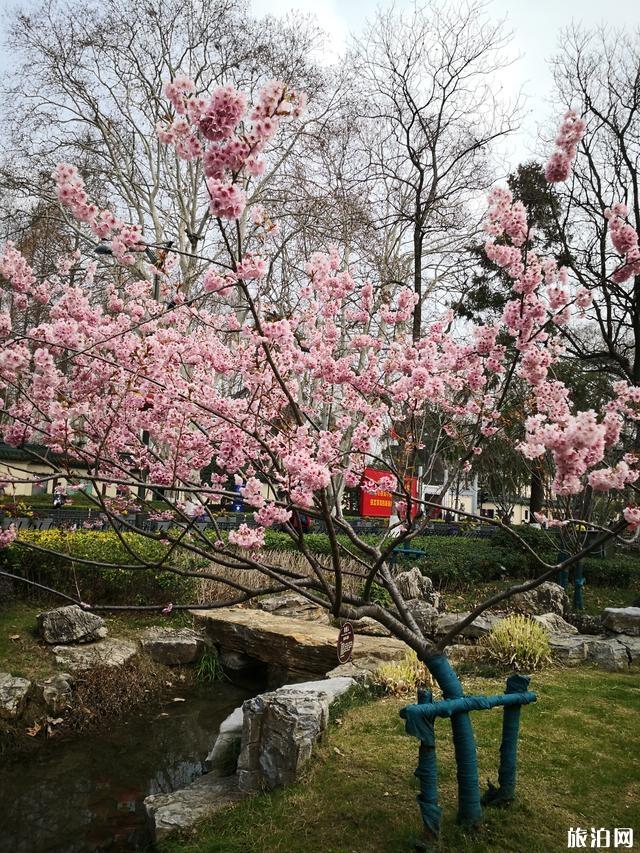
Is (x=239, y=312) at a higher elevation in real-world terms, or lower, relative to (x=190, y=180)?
lower

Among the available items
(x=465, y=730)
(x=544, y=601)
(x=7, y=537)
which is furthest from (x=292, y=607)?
(x=465, y=730)

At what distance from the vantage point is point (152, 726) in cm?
630

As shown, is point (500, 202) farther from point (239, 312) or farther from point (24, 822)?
point (239, 312)

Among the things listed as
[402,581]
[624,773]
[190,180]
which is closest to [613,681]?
[624,773]

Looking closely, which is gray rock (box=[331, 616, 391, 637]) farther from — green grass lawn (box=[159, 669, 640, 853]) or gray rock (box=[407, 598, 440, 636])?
green grass lawn (box=[159, 669, 640, 853])

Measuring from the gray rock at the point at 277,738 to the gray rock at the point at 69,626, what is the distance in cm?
367

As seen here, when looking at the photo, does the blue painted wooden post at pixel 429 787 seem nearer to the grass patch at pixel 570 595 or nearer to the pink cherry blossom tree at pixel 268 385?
the pink cherry blossom tree at pixel 268 385

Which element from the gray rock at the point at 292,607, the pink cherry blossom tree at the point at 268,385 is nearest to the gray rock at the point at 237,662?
the gray rock at the point at 292,607

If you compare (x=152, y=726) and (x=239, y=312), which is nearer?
(x=152, y=726)

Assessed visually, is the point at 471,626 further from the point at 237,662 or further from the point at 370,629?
the point at 237,662

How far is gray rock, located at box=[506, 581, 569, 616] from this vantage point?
9.00 m

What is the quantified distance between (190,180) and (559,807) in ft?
43.4

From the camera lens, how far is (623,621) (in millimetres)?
7527

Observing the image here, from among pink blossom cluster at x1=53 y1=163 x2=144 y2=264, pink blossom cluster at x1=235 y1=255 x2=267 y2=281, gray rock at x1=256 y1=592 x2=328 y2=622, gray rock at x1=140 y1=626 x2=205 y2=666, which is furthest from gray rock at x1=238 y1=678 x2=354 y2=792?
gray rock at x1=256 y1=592 x2=328 y2=622
